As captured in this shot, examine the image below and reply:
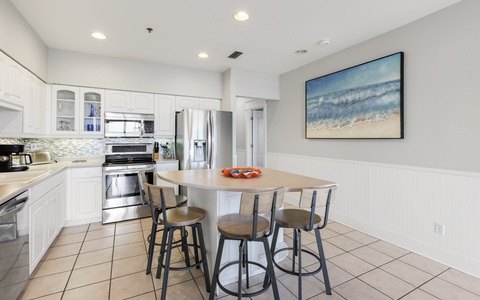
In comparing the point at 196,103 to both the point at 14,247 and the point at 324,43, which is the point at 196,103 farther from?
the point at 14,247

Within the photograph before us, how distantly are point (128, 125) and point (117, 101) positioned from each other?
0.44m

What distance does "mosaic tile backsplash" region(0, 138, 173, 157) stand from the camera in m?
3.68

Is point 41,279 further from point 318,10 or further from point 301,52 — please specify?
point 301,52

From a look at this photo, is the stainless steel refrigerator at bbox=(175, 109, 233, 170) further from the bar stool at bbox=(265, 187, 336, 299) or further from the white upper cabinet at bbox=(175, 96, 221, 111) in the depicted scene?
the bar stool at bbox=(265, 187, 336, 299)

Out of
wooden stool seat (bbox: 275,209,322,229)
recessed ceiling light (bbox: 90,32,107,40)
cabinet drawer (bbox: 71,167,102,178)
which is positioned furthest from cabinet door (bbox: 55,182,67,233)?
wooden stool seat (bbox: 275,209,322,229)

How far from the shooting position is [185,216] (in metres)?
2.03

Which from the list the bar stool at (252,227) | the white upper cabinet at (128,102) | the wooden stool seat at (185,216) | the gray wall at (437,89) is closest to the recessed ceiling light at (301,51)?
the gray wall at (437,89)

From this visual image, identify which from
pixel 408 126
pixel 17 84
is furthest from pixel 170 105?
pixel 408 126

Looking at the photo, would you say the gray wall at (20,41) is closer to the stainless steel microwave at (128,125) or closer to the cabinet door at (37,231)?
the stainless steel microwave at (128,125)

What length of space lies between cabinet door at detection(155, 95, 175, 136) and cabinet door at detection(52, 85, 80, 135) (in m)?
1.23

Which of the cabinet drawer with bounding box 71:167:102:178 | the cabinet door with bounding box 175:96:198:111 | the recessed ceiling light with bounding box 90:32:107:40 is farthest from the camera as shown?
the cabinet door with bounding box 175:96:198:111

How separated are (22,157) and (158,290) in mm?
2567

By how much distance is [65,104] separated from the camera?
3.77 m

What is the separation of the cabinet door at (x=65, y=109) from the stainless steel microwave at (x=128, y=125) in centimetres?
47
